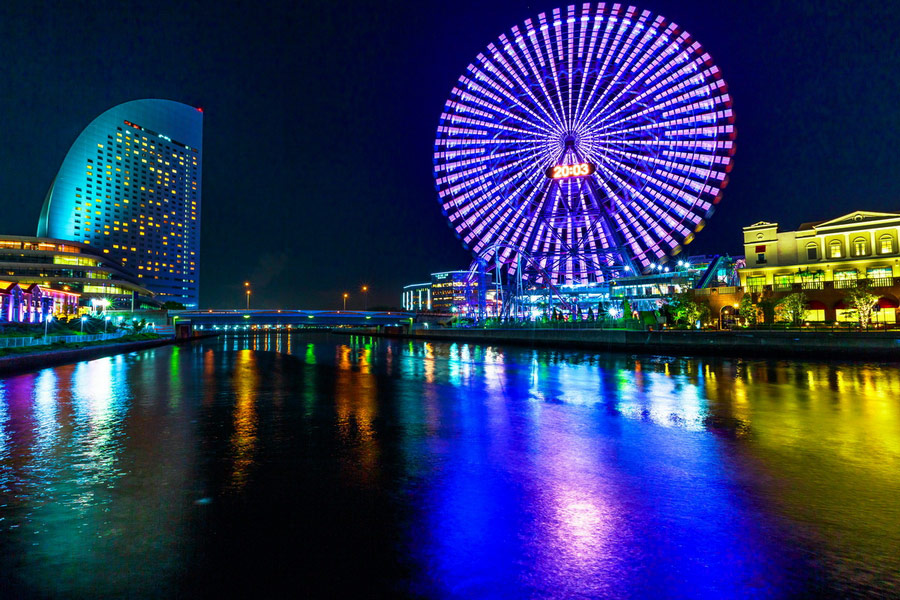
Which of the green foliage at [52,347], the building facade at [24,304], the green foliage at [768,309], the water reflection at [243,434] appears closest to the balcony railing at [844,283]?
the green foliage at [768,309]

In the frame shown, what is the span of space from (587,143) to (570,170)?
14.9 feet

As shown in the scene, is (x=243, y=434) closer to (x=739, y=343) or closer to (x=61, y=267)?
(x=739, y=343)

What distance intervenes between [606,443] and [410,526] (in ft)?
18.2

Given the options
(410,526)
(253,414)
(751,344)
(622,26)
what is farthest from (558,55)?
(410,526)

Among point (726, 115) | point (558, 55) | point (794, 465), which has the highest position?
point (558, 55)

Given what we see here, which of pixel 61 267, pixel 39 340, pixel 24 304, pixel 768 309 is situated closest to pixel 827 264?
pixel 768 309

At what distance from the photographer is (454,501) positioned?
257 inches

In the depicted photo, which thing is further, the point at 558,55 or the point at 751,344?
the point at 558,55

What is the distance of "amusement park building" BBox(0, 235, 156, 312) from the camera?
9094 centimetres

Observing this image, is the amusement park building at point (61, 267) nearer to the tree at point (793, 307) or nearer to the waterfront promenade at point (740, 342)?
the waterfront promenade at point (740, 342)

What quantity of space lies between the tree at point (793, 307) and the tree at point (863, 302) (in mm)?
3411

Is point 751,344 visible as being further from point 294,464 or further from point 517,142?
point 294,464

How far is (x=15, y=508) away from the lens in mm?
6352

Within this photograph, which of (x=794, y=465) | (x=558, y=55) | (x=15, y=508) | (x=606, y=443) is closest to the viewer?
(x=15, y=508)
